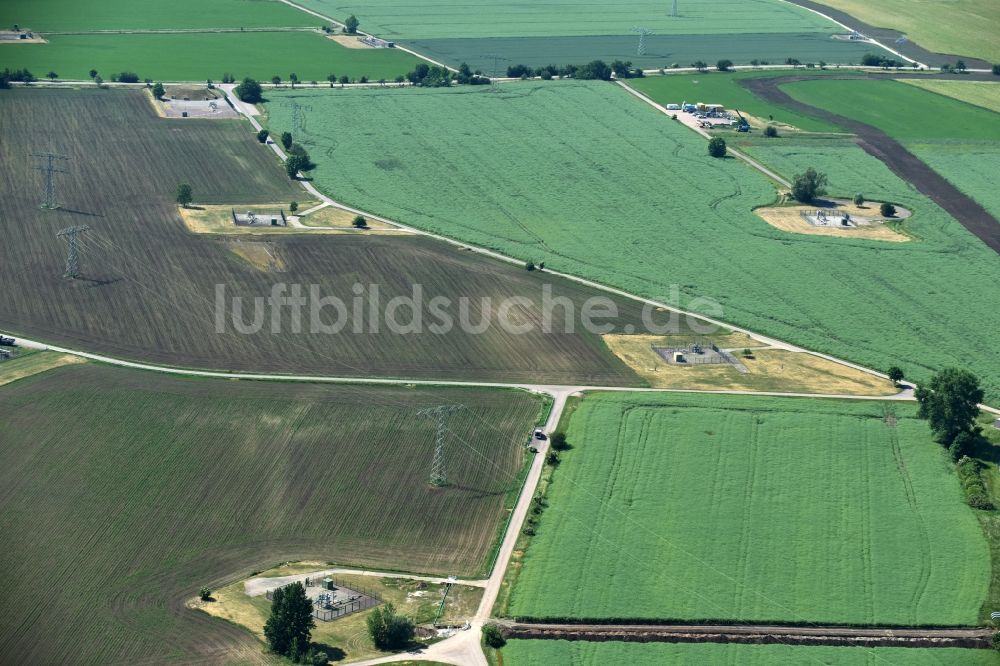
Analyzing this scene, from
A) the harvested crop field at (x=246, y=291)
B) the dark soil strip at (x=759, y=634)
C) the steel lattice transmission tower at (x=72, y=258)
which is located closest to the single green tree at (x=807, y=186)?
the harvested crop field at (x=246, y=291)

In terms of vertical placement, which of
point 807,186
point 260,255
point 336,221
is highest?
point 807,186

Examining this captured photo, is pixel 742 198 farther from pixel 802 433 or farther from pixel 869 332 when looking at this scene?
pixel 802 433

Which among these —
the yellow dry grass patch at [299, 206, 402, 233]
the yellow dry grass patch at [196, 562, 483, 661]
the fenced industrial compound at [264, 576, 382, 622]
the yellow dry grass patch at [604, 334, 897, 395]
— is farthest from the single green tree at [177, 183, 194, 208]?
the fenced industrial compound at [264, 576, 382, 622]

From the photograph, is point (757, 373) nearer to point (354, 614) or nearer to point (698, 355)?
point (698, 355)

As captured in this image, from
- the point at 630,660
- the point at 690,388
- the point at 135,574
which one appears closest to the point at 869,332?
the point at 690,388

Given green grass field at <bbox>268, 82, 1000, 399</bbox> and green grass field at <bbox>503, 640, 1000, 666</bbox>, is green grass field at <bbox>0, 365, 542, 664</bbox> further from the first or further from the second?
green grass field at <bbox>268, 82, 1000, 399</bbox>

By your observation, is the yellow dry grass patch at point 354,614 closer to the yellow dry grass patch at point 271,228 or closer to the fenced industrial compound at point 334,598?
the fenced industrial compound at point 334,598

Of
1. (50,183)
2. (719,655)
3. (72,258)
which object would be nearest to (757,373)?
(719,655)
